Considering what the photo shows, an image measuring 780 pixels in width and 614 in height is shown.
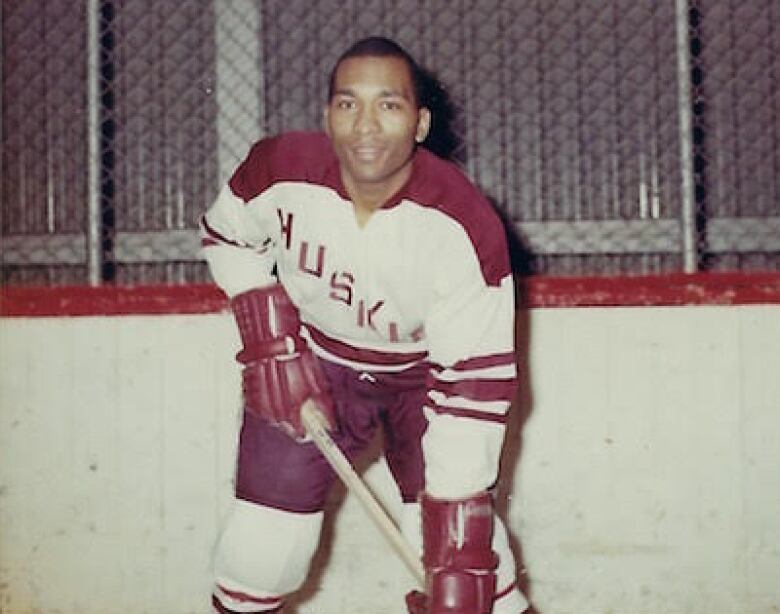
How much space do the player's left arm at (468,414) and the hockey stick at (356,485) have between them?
45mm

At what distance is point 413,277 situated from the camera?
2.32m

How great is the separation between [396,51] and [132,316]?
1.46m

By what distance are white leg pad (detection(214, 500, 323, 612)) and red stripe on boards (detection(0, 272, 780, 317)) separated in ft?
2.92

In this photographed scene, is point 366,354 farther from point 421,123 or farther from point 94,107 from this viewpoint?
point 94,107

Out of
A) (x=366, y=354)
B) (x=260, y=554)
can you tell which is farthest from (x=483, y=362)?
(x=260, y=554)

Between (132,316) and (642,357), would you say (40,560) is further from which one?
(642,357)

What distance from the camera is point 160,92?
156 inches

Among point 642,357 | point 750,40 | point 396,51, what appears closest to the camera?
point 396,51

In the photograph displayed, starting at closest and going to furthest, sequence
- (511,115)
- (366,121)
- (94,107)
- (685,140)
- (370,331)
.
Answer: (366,121) < (370,331) < (685,140) < (94,107) < (511,115)

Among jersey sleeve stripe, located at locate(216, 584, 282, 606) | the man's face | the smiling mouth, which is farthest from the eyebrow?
jersey sleeve stripe, located at locate(216, 584, 282, 606)

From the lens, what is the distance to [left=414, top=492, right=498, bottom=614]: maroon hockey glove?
2170 millimetres

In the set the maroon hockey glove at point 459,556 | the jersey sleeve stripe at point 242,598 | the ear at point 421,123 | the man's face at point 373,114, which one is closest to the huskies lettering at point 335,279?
the man's face at point 373,114

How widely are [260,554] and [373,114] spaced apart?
3.73ft

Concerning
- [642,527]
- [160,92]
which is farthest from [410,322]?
[160,92]
